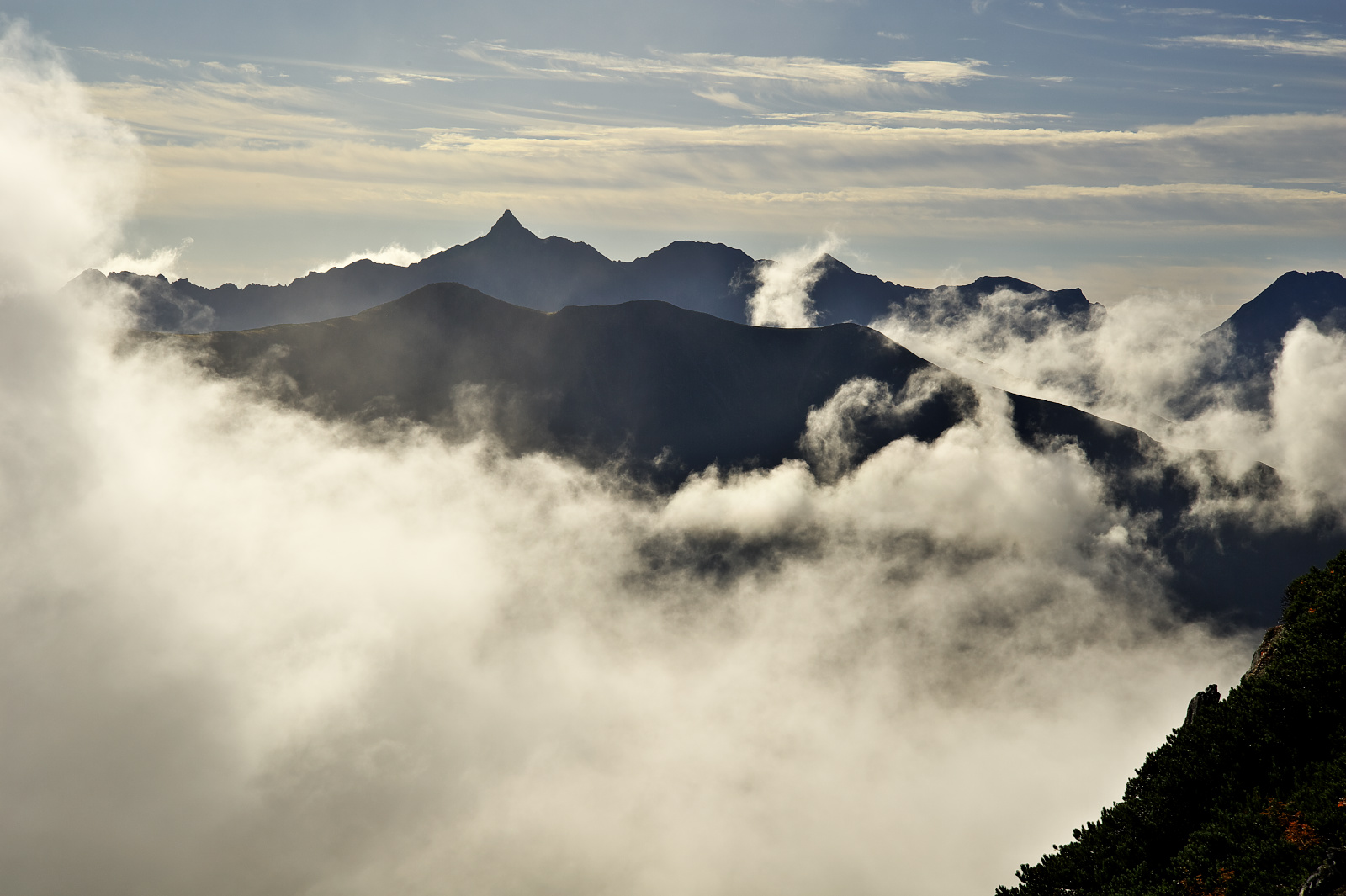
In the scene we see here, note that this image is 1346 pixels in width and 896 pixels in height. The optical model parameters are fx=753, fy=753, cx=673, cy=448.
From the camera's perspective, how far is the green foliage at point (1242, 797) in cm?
3788

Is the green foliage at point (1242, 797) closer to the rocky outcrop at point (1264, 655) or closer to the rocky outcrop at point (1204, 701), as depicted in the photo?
the rocky outcrop at point (1264, 655)

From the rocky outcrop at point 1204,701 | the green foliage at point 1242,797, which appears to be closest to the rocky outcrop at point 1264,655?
the green foliage at point 1242,797

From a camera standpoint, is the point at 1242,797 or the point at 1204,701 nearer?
the point at 1242,797

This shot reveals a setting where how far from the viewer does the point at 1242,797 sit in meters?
45.5

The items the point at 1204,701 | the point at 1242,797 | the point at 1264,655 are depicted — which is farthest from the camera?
the point at 1264,655

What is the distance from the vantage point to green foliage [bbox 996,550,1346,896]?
3788 cm

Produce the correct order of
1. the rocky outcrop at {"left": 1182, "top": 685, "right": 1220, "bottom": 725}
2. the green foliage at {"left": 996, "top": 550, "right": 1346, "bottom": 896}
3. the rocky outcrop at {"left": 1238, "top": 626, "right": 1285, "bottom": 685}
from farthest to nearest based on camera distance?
the rocky outcrop at {"left": 1238, "top": 626, "right": 1285, "bottom": 685}
the rocky outcrop at {"left": 1182, "top": 685, "right": 1220, "bottom": 725}
the green foliage at {"left": 996, "top": 550, "right": 1346, "bottom": 896}

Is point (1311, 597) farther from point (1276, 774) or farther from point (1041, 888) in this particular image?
point (1041, 888)

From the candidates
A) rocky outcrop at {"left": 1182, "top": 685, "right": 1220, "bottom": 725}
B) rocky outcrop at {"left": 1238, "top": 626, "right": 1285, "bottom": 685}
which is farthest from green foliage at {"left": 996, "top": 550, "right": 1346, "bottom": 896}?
rocky outcrop at {"left": 1182, "top": 685, "right": 1220, "bottom": 725}

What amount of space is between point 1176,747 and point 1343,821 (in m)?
15.4


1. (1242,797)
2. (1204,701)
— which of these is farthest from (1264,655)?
(1242,797)

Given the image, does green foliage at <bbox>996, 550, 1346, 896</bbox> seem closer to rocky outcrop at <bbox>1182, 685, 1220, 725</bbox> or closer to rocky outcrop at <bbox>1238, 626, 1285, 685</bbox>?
rocky outcrop at <bbox>1238, 626, 1285, 685</bbox>

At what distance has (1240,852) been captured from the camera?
39.4 meters

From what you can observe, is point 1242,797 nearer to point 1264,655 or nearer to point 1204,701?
point 1204,701
